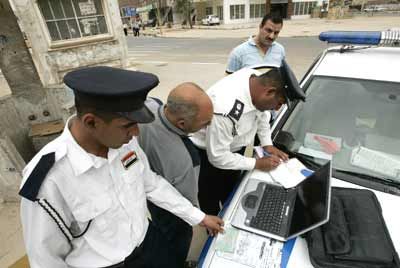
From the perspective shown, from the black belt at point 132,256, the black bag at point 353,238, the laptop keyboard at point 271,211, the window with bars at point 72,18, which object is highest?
the window with bars at point 72,18

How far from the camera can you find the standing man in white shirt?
8.41 feet

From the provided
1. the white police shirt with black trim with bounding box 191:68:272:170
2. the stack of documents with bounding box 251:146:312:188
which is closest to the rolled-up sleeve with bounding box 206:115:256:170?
the white police shirt with black trim with bounding box 191:68:272:170

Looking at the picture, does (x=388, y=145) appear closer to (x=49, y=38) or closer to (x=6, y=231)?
(x=6, y=231)

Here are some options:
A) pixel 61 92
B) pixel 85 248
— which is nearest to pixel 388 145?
pixel 85 248

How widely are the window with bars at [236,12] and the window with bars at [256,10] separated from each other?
55.1 inches

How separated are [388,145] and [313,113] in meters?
0.51

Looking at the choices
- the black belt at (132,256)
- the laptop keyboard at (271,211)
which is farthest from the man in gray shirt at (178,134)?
the laptop keyboard at (271,211)

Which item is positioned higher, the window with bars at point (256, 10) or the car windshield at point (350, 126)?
the window with bars at point (256, 10)

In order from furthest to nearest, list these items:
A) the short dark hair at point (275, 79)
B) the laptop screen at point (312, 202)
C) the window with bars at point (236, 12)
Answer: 1. the window with bars at point (236, 12)
2. the short dark hair at point (275, 79)
3. the laptop screen at point (312, 202)

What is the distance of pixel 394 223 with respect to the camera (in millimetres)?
1072

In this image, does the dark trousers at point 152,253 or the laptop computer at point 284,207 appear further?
the dark trousers at point 152,253

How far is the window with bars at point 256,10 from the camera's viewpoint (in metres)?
27.5

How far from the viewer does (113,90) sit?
0.73 metres

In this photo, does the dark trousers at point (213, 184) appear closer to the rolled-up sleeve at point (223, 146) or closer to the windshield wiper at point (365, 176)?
the rolled-up sleeve at point (223, 146)
